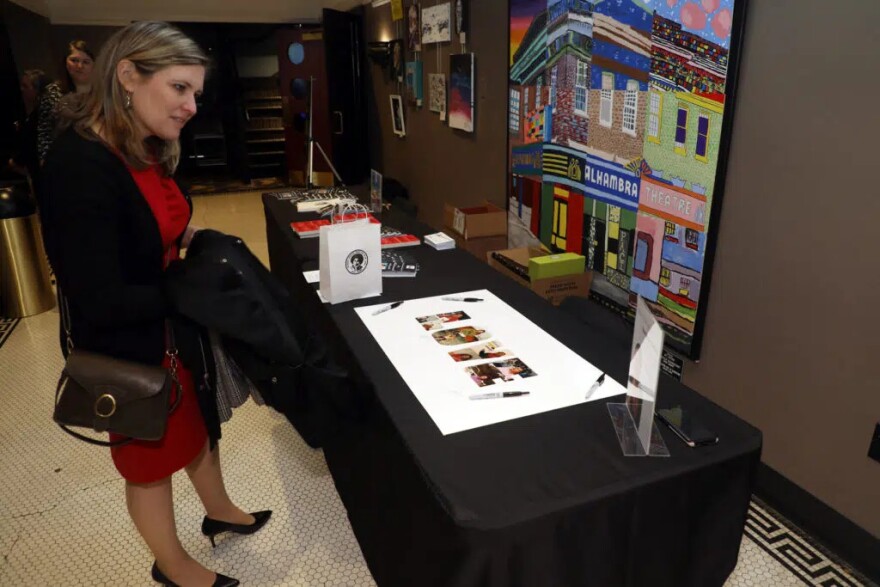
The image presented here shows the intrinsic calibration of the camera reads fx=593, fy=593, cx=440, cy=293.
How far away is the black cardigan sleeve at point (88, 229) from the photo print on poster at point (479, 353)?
0.77 metres

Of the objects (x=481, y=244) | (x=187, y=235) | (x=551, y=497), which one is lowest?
(x=481, y=244)

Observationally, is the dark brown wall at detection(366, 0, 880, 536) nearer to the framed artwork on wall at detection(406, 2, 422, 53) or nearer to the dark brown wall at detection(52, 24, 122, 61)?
the framed artwork on wall at detection(406, 2, 422, 53)

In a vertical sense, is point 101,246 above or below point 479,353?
above

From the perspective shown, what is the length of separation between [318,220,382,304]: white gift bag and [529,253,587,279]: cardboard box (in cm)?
108

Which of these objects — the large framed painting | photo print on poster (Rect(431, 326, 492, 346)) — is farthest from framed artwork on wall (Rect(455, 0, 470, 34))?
photo print on poster (Rect(431, 326, 492, 346))

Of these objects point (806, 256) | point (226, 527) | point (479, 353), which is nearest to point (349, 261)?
point (479, 353)

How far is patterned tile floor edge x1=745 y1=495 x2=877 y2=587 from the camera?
6.18ft

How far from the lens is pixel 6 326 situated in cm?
396

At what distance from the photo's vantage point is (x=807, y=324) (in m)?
2.02

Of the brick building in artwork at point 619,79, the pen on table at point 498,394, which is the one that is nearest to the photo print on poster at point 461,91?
the brick building in artwork at point 619,79

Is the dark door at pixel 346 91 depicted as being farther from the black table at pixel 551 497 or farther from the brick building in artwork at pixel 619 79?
the black table at pixel 551 497

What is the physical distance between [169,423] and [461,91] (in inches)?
139

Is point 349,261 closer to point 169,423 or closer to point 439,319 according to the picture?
point 439,319

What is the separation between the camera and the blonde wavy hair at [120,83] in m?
1.29
